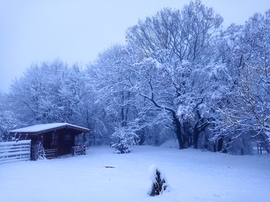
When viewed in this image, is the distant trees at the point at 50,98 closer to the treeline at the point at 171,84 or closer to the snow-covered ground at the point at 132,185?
the treeline at the point at 171,84

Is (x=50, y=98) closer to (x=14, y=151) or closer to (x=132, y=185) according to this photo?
(x=14, y=151)

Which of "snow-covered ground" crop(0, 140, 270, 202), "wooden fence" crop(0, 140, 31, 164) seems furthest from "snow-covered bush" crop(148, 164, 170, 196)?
"wooden fence" crop(0, 140, 31, 164)

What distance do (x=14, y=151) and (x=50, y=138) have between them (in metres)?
4.80

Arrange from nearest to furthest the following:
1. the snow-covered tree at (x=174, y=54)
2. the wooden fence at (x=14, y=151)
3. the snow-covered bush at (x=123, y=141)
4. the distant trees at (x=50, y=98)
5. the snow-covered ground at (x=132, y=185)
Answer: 1. the snow-covered ground at (x=132, y=185)
2. the wooden fence at (x=14, y=151)
3. the snow-covered tree at (x=174, y=54)
4. the snow-covered bush at (x=123, y=141)
5. the distant trees at (x=50, y=98)

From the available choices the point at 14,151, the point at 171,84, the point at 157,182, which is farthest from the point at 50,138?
the point at 157,182

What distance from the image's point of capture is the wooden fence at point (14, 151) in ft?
53.8

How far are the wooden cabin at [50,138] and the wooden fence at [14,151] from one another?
1.47 ft

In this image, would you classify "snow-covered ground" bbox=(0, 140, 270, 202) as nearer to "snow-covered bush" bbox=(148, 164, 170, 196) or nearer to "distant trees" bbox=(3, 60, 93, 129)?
"snow-covered bush" bbox=(148, 164, 170, 196)

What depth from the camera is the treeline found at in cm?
1867

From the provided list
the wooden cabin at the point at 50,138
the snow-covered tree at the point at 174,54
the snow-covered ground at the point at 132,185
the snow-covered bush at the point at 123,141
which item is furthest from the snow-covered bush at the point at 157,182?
the snow-covered bush at the point at 123,141

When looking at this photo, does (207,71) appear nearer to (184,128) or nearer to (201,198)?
(184,128)

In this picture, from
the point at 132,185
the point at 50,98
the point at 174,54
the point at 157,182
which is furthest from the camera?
the point at 50,98

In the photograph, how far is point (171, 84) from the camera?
870 inches

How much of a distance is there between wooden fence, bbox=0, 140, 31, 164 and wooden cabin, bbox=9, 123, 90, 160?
1.47ft
